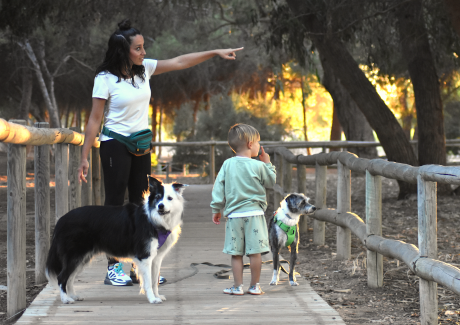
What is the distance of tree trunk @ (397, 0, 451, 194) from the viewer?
10156 millimetres

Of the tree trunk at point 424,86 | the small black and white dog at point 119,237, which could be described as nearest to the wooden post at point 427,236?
the small black and white dog at point 119,237

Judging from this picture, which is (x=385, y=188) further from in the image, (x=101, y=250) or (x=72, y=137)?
(x=101, y=250)

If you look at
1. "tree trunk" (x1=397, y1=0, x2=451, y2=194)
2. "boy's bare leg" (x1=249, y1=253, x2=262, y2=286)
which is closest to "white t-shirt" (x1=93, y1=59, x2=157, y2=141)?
"boy's bare leg" (x1=249, y1=253, x2=262, y2=286)

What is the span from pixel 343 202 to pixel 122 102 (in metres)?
2.86

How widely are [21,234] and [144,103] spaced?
1.31 m

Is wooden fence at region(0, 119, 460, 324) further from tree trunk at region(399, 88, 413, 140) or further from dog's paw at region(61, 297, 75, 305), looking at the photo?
tree trunk at region(399, 88, 413, 140)

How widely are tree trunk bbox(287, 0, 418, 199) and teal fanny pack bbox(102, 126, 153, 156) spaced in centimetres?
632

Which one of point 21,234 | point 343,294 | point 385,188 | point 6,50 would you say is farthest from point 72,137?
point 6,50

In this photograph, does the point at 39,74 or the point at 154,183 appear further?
the point at 39,74

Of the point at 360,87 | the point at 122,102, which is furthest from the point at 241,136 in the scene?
the point at 360,87

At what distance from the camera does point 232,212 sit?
4246 millimetres

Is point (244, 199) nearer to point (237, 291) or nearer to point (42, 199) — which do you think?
point (237, 291)

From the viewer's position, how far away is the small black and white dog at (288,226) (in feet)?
15.3

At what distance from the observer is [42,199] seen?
15.5ft
